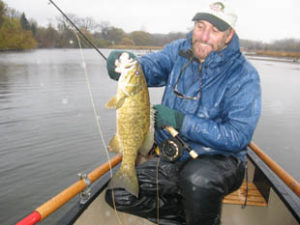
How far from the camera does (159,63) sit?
124 inches

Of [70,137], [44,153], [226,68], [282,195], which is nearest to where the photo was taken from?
[226,68]

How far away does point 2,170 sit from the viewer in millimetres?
6527

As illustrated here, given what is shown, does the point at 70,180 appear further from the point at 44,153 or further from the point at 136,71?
the point at 136,71

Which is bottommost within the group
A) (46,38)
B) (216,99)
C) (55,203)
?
(55,203)

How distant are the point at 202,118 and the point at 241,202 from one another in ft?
5.74

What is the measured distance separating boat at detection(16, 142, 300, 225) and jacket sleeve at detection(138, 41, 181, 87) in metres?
1.41

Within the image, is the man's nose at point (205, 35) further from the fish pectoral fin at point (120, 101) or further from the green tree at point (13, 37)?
the green tree at point (13, 37)

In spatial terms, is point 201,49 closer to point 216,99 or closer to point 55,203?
point 216,99

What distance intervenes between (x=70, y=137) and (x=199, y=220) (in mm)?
7291

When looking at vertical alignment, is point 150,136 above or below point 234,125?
below

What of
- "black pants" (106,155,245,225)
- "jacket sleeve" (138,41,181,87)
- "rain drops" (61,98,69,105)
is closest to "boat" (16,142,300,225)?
"black pants" (106,155,245,225)

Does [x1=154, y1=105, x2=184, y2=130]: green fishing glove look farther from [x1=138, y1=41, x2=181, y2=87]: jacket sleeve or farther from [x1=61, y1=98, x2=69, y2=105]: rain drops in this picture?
[x1=61, y1=98, x2=69, y2=105]: rain drops

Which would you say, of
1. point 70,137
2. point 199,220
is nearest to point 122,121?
point 199,220

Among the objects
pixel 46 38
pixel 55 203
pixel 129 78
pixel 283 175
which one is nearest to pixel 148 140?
→ pixel 129 78
